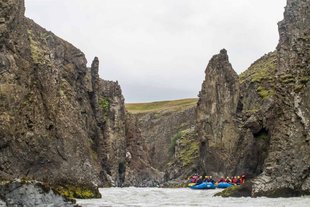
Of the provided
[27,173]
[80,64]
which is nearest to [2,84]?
[27,173]

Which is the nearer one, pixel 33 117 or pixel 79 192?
pixel 79 192

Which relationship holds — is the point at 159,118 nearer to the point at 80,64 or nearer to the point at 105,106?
the point at 105,106

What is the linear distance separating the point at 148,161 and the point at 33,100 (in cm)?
9037

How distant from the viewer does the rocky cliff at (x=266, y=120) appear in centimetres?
5244

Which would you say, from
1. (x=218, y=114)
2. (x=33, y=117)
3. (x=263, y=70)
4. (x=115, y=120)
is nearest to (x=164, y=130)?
(x=115, y=120)

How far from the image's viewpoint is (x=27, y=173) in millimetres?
65750

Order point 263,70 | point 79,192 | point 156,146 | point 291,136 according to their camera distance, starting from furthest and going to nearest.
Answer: point 156,146, point 263,70, point 79,192, point 291,136

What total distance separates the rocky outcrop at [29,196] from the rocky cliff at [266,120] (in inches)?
970

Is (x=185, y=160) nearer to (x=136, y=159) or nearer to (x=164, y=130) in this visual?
(x=136, y=159)

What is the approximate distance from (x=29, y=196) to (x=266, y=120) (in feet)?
131

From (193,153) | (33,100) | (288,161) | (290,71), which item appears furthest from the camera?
(193,153)

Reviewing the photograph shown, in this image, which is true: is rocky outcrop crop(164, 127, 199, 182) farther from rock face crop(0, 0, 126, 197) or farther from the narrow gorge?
rock face crop(0, 0, 126, 197)

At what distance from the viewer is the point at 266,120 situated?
6669cm

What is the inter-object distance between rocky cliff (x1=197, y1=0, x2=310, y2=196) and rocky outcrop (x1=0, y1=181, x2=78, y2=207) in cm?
2463
